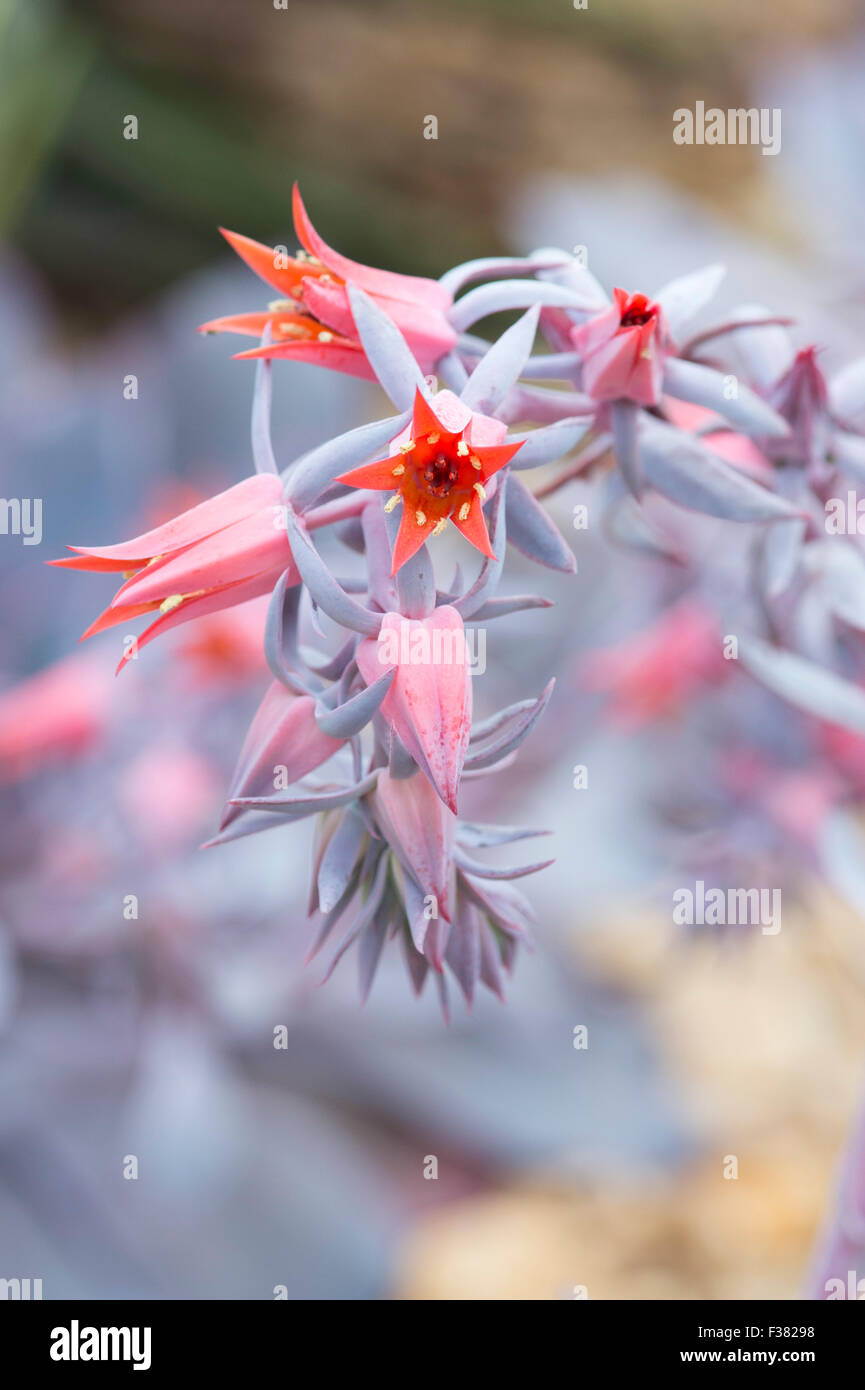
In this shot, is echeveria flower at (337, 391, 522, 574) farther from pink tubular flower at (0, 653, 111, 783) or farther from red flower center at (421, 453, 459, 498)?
pink tubular flower at (0, 653, 111, 783)

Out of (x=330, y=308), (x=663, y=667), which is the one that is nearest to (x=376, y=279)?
(x=330, y=308)

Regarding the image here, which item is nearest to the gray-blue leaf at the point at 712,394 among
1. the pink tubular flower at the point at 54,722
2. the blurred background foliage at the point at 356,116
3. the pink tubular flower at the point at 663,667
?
the pink tubular flower at the point at 663,667

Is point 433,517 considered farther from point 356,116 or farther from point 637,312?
point 356,116

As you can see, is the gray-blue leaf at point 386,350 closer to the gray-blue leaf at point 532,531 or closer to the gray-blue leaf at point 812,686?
the gray-blue leaf at point 532,531
